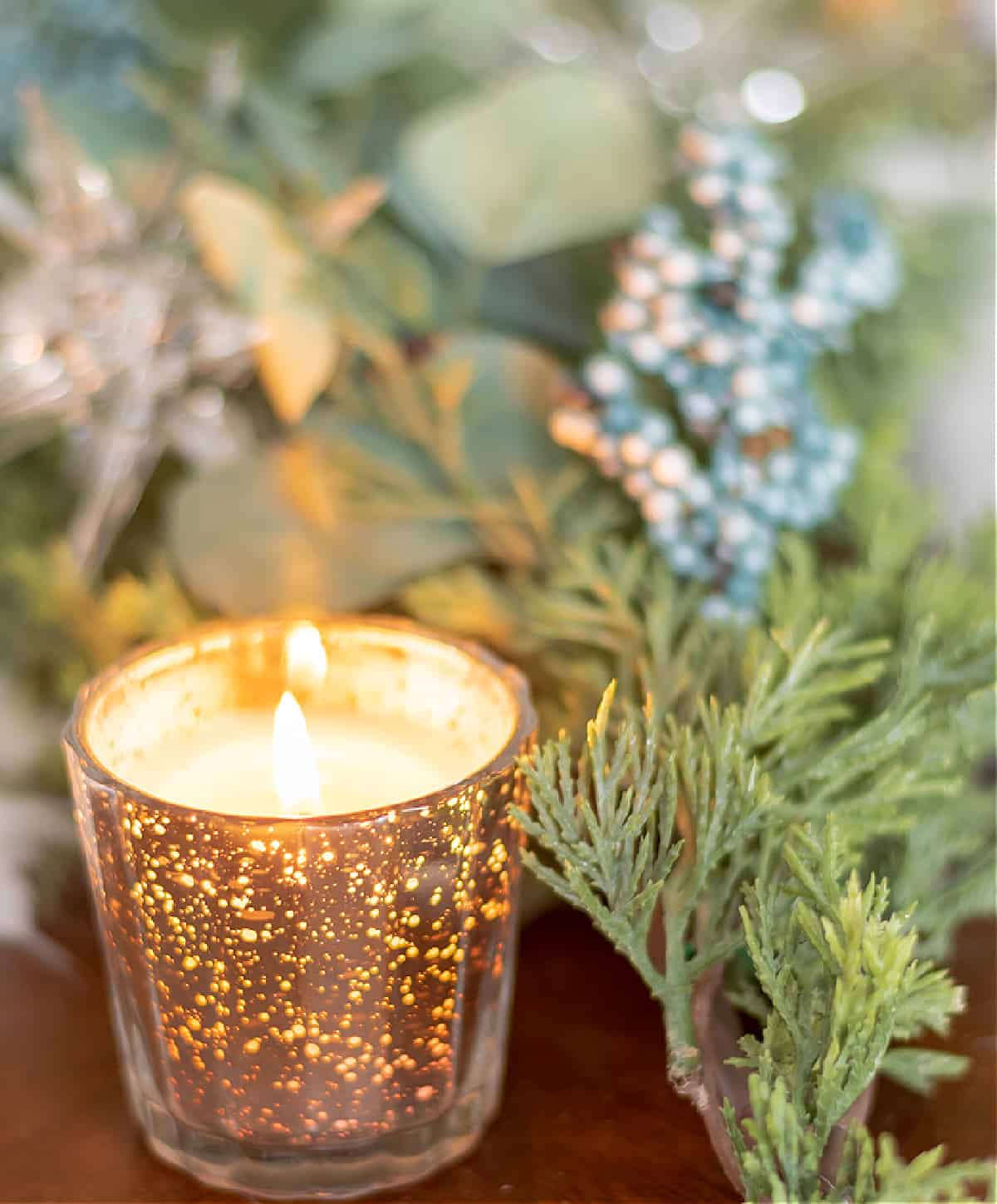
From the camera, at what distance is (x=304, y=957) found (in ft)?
1.08

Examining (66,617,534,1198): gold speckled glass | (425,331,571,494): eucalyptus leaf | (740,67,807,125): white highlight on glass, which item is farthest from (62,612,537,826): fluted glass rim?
(740,67,807,125): white highlight on glass

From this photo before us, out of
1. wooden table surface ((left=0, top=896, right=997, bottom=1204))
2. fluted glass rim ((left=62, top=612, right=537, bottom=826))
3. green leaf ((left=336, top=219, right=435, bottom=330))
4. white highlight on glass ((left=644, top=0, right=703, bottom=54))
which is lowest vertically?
wooden table surface ((left=0, top=896, right=997, bottom=1204))

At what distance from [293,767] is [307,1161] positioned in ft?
0.36

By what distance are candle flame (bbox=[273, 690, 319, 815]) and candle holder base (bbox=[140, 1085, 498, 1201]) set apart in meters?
0.09

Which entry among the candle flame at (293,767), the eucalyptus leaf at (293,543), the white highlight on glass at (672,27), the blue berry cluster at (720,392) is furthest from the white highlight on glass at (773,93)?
the candle flame at (293,767)

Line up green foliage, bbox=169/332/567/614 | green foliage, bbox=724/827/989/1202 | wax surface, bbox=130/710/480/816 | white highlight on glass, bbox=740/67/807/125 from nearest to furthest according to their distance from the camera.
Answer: green foliage, bbox=724/827/989/1202, wax surface, bbox=130/710/480/816, green foliage, bbox=169/332/567/614, white highlight on glass, bbox=740/67/807/125

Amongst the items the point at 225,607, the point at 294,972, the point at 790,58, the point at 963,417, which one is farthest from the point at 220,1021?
the point at 790,58

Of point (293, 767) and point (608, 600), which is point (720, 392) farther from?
point (293, 767)

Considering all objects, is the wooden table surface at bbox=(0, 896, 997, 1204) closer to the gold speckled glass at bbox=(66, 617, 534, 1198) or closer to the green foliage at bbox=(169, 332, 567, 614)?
the gold speckled glass at bbox=(66, 617, 534, 1198)

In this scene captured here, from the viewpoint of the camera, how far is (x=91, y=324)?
54cm

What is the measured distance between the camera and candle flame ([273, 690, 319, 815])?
0.37 metres

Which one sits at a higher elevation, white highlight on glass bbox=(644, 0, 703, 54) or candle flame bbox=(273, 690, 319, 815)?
white highlight on glass bbox=(644, 0, 703, 54)

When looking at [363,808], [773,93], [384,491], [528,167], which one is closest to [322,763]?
[363,808]

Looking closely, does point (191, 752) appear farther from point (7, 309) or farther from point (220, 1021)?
point (7, 309)
